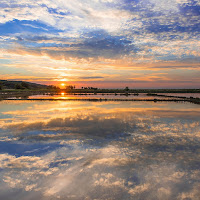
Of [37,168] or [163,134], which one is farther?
[163,134]

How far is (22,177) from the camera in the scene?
21.8ft

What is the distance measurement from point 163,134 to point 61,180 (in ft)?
28.3

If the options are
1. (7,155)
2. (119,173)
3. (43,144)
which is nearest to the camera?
(119,173)

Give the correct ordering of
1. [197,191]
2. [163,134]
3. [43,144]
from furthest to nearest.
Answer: [163,134] → [43,144] → [197,191]

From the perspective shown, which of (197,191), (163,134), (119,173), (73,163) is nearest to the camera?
(197,191)

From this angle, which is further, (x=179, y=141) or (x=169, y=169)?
(x=179, y=141)

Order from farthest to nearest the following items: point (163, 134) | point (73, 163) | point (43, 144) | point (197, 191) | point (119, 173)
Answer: point (163, 134) → point (43, 144) → point (73, 163) → point (119, 173) → point (197, 191)

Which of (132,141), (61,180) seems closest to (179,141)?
(132,141)

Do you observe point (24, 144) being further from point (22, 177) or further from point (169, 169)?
point (169, 169)

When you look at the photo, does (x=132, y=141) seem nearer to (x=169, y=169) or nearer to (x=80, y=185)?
(x=169, y=169)

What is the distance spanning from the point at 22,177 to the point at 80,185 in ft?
8.11

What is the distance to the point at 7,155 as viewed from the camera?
8.55 m

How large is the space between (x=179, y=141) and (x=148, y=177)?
16.9 feet

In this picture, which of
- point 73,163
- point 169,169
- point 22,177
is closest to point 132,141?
point 169,169
